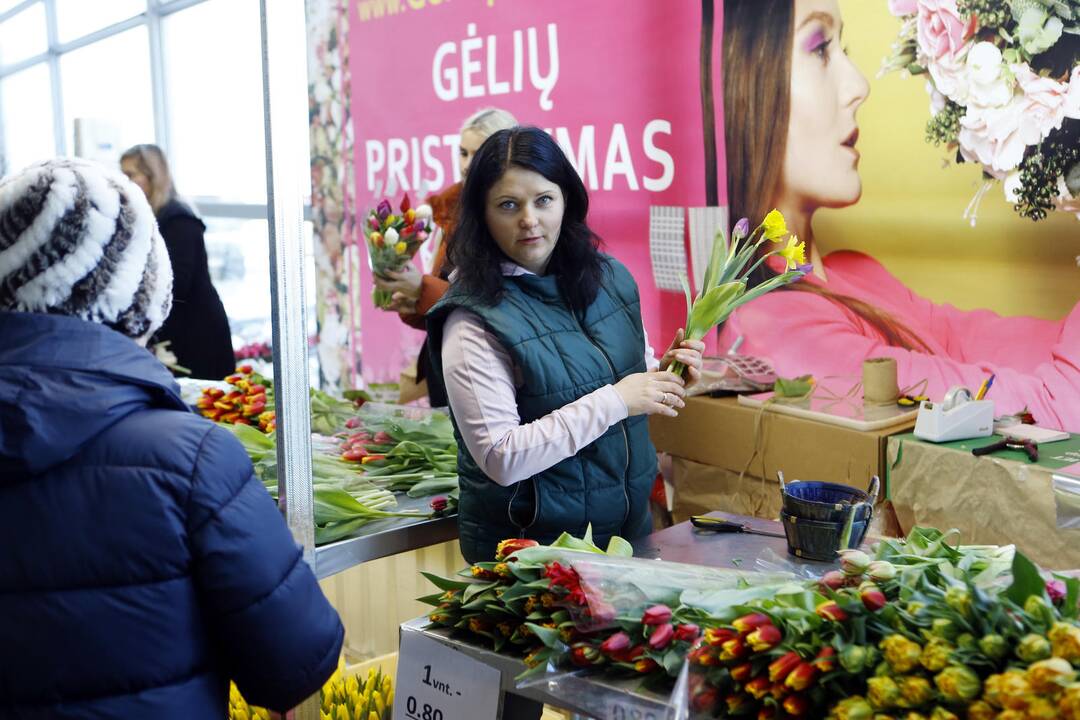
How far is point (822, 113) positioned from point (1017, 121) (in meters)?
0.65

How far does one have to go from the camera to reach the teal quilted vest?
197cm

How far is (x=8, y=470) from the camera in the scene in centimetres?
117

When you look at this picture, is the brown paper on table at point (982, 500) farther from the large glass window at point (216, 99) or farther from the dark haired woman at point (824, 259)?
the large glass window at point (216, 99)

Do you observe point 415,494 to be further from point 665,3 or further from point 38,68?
point 665,3

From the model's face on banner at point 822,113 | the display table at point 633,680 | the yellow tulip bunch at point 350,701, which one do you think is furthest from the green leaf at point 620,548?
the model's face on banner at point 822,113

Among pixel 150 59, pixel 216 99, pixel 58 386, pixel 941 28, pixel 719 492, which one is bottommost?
pixel 719 492

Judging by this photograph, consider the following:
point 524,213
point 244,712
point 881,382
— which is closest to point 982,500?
point 881,382

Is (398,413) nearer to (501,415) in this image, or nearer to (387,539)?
(387,539)

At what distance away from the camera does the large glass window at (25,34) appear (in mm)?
2877

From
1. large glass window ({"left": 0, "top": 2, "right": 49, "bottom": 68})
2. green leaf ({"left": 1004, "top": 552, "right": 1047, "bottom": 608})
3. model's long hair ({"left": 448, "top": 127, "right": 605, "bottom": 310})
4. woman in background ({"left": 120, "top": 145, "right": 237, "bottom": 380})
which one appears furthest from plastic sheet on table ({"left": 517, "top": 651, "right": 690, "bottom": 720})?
large glass window ({"left": 0, "top": 2, "right": 49, "bottom": 68})

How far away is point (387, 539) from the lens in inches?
96.4

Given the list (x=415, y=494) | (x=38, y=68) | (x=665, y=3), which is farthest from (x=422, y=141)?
(x=415, y=494)

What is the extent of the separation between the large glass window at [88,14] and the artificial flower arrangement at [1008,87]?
7.01 ft

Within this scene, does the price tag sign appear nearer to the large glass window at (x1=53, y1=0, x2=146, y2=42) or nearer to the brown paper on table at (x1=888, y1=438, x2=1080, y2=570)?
the brown paper on table at (x1=888, y1=438, x2=1080, y2=570)
